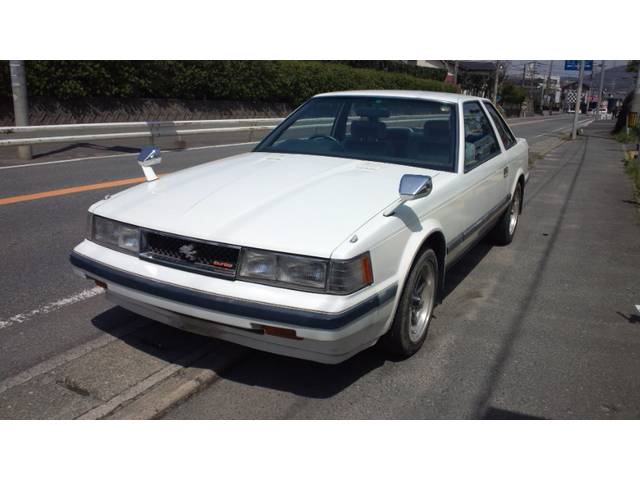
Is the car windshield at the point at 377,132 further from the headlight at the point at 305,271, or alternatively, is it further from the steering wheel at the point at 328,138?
the headlight at the point at 305,271

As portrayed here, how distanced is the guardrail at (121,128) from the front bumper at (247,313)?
8.64 metres

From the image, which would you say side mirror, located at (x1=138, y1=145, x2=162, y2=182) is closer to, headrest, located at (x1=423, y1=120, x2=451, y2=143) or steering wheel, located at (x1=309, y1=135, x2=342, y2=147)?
steering wheel, located at (x1=309, y1=135, x2=342, y2=147)

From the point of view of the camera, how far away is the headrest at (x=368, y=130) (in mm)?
4301

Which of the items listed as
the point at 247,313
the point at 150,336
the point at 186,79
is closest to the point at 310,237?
the point at 247,313

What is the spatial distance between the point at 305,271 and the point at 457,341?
1595 millimetres

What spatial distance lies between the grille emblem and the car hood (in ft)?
0.21

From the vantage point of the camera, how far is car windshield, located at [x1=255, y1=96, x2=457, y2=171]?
413cm

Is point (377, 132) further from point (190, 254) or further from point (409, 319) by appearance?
point (190, 254)

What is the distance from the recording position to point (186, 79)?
20.3 metres

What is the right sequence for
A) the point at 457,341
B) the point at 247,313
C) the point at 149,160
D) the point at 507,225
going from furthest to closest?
the point at 507,225 → the point at 149,160 → the point at 457,341 → the point at 247,313

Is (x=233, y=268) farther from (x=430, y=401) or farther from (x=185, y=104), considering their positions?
(x=185, y=104)

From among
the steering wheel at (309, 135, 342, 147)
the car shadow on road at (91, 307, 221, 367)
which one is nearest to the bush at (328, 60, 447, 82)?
the steering wheel at (309, 135, 342, 147)

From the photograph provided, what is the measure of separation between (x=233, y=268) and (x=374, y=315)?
0.75 m

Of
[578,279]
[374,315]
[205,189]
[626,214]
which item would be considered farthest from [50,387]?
[626,214]
